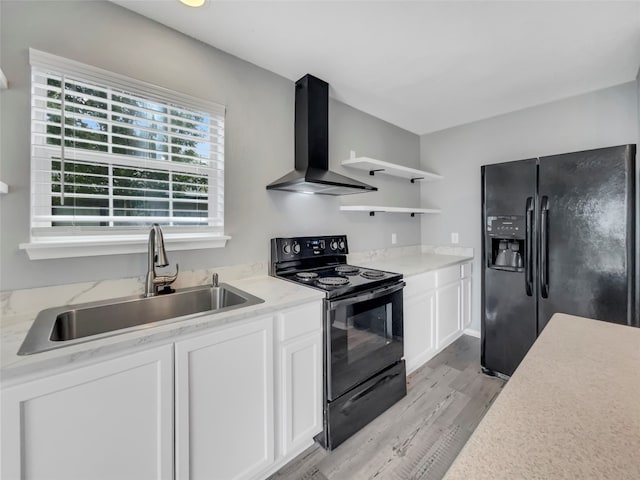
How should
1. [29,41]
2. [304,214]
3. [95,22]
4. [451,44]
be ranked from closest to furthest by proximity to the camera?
1. [29,41]
2. [95,22]
3. [451,44]
4. [304,214]

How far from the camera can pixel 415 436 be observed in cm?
178

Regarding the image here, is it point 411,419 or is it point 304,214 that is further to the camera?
point 304,214

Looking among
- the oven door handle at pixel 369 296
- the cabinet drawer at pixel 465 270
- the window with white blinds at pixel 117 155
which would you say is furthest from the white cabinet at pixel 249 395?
the cabinet drawer at pixel 465 270

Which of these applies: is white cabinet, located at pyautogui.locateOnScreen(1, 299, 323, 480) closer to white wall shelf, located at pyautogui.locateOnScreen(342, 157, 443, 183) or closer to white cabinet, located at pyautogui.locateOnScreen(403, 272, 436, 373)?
white cabinet, located at pyautogui.locateOnScreen(403, 272, 436, 373)

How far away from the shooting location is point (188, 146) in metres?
1.78

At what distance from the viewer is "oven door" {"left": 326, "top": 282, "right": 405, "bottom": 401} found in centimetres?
167

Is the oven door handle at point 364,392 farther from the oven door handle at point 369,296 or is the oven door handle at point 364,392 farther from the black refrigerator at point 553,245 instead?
the black refrigerator at point 553,245

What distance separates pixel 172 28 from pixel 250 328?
177cm

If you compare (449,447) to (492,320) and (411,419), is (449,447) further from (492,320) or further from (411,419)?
(492,320)

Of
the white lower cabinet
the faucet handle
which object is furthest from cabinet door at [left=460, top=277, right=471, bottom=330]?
the faucet handle

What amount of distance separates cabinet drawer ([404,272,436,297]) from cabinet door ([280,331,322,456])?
0.96m

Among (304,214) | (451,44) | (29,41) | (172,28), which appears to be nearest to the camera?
(29,41)

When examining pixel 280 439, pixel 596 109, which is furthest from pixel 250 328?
pixel 596 109

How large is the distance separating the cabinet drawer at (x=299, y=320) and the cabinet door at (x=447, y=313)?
4.84 feet
